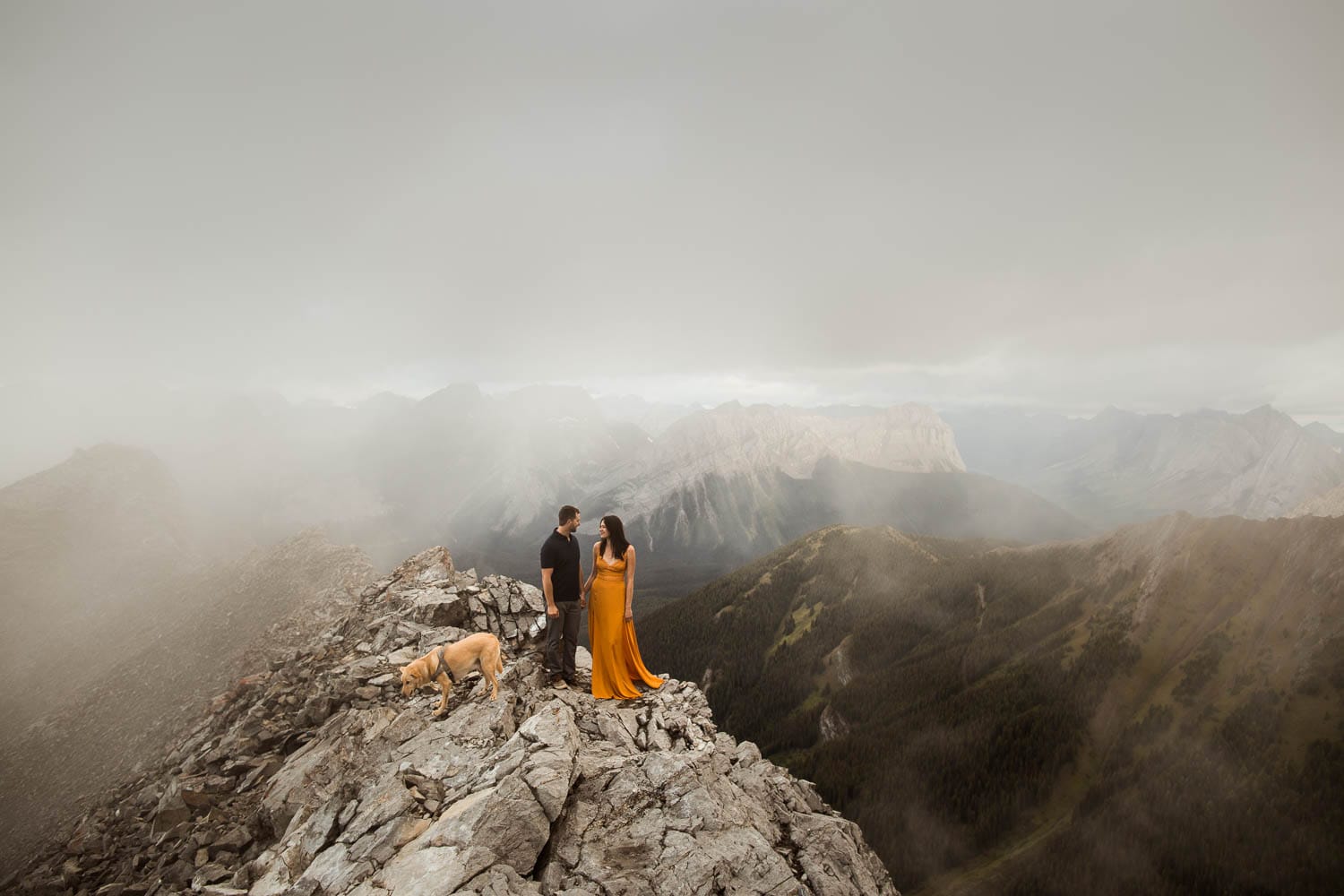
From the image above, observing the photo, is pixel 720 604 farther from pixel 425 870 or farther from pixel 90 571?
pixel 425 870

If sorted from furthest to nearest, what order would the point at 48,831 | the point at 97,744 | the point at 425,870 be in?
1. the point at 97,744
2. the point at 48,831
3. the point at 425,870

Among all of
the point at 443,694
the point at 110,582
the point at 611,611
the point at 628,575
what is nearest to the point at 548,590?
the point at 611,611

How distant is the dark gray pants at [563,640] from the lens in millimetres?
15523

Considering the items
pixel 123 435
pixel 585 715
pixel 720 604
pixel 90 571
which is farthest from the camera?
pixel 720 604

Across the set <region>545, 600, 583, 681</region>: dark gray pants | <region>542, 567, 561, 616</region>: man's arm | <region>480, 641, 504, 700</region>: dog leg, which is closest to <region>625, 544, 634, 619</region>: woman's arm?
<region>545, 600, 583, 681</region>: dark gray pants

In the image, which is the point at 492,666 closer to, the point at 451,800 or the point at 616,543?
the point at 451,800

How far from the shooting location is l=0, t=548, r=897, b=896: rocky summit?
1005 centimetres

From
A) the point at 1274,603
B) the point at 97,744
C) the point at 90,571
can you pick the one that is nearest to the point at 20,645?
the point at 90,571

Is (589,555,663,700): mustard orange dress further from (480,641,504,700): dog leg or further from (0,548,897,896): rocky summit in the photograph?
(480,641,504,700): dog leg

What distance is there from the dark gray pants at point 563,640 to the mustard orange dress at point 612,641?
2.51ft

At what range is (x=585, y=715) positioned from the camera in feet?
47.5

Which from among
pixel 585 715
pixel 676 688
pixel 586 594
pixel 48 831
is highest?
pixel 586 594

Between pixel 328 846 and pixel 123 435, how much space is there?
208416 mm

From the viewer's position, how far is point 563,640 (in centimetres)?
1619
